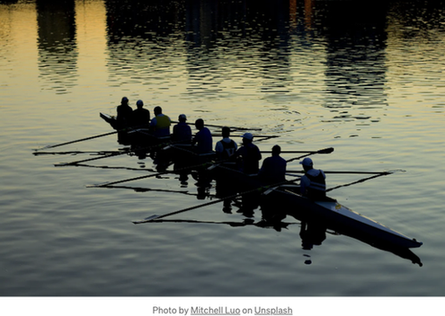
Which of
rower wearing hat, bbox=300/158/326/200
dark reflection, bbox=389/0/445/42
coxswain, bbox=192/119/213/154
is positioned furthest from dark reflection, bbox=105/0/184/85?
rower wearing hat, bbox=300/158/326/200

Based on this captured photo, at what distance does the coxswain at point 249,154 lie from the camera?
80.4ft

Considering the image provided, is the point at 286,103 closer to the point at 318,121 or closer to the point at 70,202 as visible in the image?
the point at 318,121

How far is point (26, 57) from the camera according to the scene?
71438 mm

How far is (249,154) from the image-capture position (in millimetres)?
24578

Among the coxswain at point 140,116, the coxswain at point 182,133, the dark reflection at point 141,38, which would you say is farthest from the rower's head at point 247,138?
the dark reflection at point 141,38

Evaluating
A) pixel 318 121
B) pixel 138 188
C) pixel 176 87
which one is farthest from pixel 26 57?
pixel 138 188

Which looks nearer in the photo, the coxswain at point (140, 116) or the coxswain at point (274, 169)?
the coxswain at point (274, 169)

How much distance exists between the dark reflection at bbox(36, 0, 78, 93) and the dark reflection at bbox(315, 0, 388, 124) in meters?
23.3

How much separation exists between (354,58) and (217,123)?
3333 cm

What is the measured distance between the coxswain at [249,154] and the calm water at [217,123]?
7.25 feet

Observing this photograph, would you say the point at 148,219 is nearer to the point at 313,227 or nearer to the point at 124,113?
the point at 313,227

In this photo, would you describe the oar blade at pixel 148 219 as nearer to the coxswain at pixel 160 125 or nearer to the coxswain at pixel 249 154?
the coxswain at pixel 249 154

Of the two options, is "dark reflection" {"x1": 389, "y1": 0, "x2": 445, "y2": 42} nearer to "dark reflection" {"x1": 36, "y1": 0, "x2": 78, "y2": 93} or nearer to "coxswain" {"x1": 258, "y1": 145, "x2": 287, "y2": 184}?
"dark reflection" {"x1": 36, "y1": 0, "x2": 78, "y2": 93}

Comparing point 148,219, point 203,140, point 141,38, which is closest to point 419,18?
point 141,38
